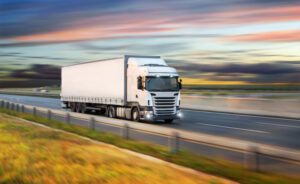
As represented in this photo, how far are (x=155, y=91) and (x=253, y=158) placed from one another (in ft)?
51.8

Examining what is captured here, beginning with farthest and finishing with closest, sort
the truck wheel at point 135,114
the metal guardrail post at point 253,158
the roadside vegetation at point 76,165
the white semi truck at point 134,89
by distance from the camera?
the truck wheel at point 135,114
the white semi truck at point 134,89
the metal guardrail post at point 253,158
the roadside vegetation at point 76,165

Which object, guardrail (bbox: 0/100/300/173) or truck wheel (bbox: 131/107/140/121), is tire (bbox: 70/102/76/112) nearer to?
truck wheel (bbox: 131/107/140/121)

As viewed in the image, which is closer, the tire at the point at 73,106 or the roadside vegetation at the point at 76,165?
the roadside vegetation at the point at 76,165

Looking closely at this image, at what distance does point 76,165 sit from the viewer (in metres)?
11.0

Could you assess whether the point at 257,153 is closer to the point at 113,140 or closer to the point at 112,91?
the point at 113,140

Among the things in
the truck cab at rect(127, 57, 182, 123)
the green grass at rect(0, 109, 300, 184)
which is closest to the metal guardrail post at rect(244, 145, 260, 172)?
the green grass at rect(0, 109, 300, 184)

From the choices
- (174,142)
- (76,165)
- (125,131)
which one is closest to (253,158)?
(174,142)

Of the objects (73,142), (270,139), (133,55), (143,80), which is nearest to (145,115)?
(143,80)

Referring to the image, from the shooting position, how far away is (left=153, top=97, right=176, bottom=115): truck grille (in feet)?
83.2

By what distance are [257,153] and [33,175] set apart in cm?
472

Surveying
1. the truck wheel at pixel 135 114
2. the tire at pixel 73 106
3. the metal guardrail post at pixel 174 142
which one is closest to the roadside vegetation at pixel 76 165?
the metal guardrail post at pixel 174 142

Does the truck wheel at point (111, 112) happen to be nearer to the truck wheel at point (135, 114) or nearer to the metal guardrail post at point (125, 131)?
the truck wheel at point (135, 114)

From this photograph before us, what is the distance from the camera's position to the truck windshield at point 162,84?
1004 inches

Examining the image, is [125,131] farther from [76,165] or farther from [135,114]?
[135,114]
